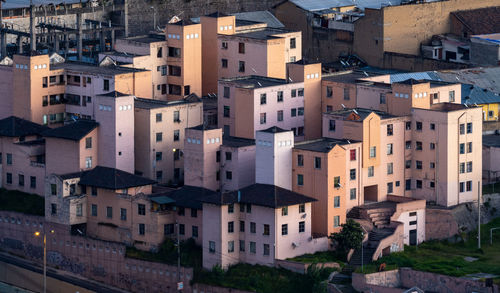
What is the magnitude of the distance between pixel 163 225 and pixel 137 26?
4930cm

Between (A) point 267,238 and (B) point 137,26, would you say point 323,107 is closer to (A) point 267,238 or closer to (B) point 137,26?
(A) point 267,238

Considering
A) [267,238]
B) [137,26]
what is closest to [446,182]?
[267,238]

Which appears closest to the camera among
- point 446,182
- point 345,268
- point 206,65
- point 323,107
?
point 345,268

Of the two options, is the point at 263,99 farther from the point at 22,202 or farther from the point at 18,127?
the point at 22,202

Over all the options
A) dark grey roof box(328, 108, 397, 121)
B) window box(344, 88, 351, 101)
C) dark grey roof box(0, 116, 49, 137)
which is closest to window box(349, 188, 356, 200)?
dark grey roof box(328, 108, 397, 121)

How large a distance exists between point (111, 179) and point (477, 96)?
35492 mm

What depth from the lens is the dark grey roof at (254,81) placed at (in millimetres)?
144875

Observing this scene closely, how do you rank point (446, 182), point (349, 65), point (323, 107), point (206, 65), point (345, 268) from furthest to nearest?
point (349, 65) < point (206, 65) < point (323, 107) < point (446, 182) < point (345, 268)

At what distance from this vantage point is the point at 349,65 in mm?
170000

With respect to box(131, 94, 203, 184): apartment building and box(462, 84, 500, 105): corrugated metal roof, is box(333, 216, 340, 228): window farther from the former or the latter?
box(462, 84, 500, 105): corrugated metal roof

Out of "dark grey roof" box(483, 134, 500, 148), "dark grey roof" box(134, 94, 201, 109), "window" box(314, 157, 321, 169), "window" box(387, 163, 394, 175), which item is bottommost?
"window" box(387, 163, 394, 175)

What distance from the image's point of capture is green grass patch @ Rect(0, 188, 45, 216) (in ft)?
469

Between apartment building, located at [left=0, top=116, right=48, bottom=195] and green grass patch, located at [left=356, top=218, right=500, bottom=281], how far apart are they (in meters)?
31.1

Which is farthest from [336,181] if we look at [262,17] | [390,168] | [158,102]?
[262,17]
